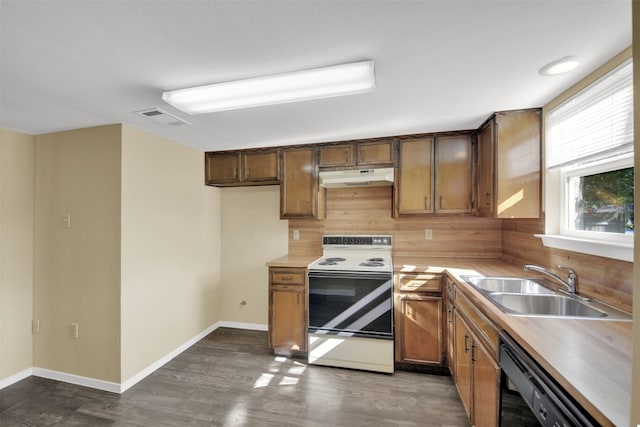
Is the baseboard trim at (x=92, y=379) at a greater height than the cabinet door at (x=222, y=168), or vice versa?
the cabinet door at (x=222, y=168)

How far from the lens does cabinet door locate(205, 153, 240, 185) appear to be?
3.26 meters

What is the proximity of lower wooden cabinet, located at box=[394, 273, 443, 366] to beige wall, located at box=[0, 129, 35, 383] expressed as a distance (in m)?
3.41

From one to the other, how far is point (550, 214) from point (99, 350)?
12.5 ft

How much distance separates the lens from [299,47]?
4.14 ft

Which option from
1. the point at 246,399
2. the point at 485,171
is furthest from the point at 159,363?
the point at 485,171

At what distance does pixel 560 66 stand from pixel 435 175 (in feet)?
4.45

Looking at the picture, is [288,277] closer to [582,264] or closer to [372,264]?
[372,264]

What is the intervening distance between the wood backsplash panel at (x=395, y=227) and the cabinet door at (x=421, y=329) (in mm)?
716

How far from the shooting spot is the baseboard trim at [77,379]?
2260 millimetres

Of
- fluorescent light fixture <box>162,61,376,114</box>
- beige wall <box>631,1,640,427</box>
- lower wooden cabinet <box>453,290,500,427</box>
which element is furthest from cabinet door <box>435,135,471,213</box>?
beige wall <box>631,1,640,427</box>

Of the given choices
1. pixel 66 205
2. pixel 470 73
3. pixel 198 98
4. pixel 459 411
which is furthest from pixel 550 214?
pixel 66 205

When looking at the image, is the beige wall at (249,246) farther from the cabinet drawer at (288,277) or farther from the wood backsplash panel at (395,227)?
the cabinet drawer at (288,277)

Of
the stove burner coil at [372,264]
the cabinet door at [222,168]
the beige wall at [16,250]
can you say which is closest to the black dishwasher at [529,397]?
the stove burner coil at [372,264]

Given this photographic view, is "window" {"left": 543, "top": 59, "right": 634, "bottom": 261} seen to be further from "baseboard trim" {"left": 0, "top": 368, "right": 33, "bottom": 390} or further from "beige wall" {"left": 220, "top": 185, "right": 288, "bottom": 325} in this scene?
"baseboard trim" {"left": 0, "top": 368, "right": 33, "bottom": 390}
